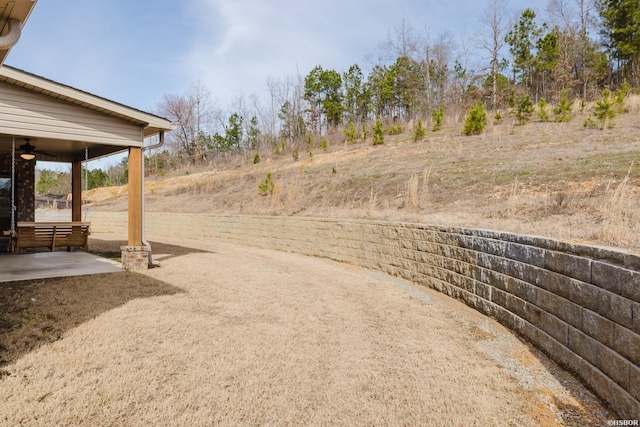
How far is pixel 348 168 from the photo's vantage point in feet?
45.8

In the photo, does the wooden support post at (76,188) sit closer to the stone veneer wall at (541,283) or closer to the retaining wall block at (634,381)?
the stone veneer wall at (541,283)

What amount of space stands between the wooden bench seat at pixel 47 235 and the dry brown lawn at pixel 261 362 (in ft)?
9.73

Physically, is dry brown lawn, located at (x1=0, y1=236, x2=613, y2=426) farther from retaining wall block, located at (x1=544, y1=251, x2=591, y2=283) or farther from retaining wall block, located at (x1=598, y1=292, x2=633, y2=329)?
retaining wall block, located at (x1=544, y1=251, x2=591, y2=283)

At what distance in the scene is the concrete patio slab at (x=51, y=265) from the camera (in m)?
5.95

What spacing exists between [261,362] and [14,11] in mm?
3335

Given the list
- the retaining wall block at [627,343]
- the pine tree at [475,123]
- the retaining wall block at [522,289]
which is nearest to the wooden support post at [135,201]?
the retaining wall block at [522,289]

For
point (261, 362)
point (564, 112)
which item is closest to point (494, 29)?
point (564, 112)

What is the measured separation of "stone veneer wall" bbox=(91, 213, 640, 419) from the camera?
8.30 feet

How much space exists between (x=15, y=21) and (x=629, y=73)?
33.2m

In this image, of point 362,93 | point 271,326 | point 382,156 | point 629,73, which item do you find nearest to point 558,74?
point 629,73

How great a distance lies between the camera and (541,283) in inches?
144

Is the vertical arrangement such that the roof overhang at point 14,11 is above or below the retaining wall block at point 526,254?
above

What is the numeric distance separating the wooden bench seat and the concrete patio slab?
0.94 ft

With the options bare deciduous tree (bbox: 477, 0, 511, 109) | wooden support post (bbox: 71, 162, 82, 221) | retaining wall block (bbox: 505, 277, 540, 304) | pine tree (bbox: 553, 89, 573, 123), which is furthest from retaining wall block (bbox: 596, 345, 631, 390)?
bare deciduous tree (bbox: 477, 0, 511, 109)
